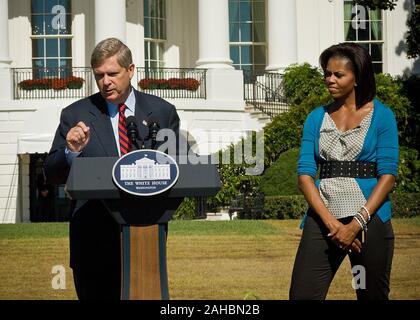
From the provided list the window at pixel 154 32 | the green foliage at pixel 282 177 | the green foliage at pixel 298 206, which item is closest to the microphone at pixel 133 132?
the green foliage at pixel 298 206

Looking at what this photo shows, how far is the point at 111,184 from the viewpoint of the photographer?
630 cm

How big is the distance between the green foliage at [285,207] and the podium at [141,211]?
18.7 metres

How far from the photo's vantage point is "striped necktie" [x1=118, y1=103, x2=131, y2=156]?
23.3 ft

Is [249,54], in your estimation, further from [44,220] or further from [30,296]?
[30,296]

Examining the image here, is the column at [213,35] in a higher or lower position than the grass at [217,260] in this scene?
higher

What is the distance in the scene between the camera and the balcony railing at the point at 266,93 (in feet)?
113

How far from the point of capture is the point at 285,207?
2575 cm

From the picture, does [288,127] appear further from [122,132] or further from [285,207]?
[122,132]

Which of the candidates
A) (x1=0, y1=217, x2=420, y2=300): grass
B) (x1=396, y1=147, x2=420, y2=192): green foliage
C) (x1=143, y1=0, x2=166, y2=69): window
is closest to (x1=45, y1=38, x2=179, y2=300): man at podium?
(x1=0, y1=217, x2=420, y2=300): grass

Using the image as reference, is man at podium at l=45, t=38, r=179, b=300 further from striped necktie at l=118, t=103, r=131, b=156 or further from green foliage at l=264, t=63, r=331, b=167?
green foliage at l=264, t=63, r=331, b=167

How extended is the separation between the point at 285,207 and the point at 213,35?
10367 millimetres

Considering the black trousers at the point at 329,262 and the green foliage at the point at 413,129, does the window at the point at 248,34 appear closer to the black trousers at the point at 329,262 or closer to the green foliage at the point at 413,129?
the green foliage at the point at 413,129

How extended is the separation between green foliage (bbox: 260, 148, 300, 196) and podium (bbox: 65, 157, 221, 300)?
20732 millimetres

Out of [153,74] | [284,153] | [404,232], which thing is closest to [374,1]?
[284,153]
